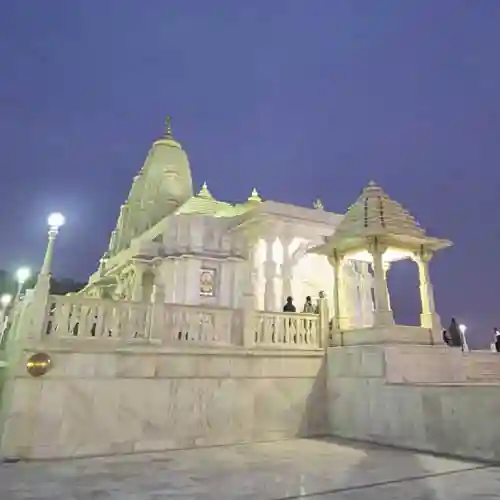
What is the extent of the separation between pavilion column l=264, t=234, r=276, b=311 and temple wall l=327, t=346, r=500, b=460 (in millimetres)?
4724

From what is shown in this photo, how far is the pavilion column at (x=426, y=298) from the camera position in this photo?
10164 millimetres

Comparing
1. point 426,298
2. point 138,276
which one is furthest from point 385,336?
point 138,276

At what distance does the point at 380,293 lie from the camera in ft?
32.3

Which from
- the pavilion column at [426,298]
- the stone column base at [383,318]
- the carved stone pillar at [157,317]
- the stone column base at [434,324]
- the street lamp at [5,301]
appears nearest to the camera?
the carved stone pillar at [157,317]

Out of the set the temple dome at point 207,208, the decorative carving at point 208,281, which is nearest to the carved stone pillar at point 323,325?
the decorative carving at point 208,281

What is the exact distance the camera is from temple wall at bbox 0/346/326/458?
6.83 m

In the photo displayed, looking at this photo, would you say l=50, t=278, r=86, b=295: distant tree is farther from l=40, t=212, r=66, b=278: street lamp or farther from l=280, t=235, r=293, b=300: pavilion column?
l=40, t=212, r=66, b=278: street lamp

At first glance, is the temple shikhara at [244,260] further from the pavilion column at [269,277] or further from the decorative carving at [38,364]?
the decorative carving at [38,364]

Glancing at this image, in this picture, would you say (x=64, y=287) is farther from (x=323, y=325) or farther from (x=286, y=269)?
(x=323, y=325)

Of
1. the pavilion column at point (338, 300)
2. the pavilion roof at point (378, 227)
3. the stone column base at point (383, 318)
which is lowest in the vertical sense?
the stone column base at point (383, 318)

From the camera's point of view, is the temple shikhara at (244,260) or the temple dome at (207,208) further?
the temple dome at (207,208)

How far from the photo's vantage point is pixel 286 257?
15039 mm

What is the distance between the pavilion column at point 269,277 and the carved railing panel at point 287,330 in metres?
4.27

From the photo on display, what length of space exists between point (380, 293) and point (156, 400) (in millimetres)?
5458
